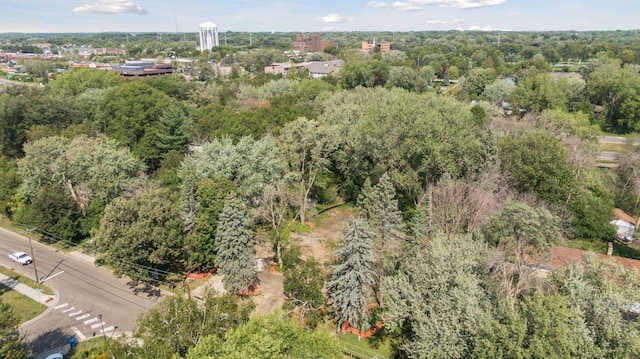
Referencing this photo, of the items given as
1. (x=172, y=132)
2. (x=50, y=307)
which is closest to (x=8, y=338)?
(x=50, y=307)

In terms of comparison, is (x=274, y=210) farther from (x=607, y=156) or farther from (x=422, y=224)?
(x=607, y=156)

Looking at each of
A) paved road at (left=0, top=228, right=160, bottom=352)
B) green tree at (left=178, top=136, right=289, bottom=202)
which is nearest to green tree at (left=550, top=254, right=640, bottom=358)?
green tree at (left=178, top=136, right=289, bottom=202)

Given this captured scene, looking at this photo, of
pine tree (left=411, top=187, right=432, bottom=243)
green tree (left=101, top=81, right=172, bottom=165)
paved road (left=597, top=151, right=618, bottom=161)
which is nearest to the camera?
pine tree (left=411, top=187, right=432, bottom=243)

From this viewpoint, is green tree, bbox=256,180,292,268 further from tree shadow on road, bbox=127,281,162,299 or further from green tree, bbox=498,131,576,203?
green tree, bbox=498,131,576,203

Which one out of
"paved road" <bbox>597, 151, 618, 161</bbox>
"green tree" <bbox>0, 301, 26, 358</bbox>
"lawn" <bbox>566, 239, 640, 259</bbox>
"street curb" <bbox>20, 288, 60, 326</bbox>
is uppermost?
"paved road" <bbox>597, 151, 618, 161</bbox>

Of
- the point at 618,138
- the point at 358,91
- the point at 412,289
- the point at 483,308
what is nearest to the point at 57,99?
the point at 358,91

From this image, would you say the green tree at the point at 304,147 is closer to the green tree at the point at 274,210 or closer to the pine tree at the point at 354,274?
the green tree at the point at 274,210

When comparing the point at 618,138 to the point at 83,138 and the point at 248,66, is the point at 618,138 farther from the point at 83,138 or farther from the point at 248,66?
the point at 248,66
